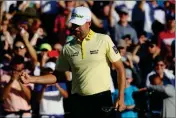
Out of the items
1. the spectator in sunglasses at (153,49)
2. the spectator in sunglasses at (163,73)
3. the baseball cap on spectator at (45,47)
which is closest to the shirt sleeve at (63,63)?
the spectator in sunglasses at (163,73)

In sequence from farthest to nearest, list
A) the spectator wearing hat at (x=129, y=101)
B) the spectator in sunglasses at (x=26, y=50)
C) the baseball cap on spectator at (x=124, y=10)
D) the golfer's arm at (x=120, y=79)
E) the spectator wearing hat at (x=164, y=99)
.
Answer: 1. the baseball cap on spectator at (x=124, y=10)
2. the spectator in sunglasses at (x=26, y=50)
3. the spectator wearing hat at (x=129, y=101)
4. the spectator wearing hat at (x=164, y=99)
5. the golfer's arm at (x=120, y=79)

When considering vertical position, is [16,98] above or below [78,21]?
below

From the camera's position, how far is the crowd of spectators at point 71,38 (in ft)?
32.2

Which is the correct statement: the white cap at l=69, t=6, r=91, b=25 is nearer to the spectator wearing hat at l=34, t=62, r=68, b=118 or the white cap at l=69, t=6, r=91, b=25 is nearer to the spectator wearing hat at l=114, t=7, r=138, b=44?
the spectator wearing hat at l=34, t=62, r=68, b=118

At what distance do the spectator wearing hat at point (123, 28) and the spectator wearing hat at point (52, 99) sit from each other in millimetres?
2370

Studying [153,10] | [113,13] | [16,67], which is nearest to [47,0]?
[113,13]

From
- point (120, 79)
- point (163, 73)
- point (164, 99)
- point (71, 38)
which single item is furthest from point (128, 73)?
point (120, 79)

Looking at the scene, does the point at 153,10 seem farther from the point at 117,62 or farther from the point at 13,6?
the point at 117,62

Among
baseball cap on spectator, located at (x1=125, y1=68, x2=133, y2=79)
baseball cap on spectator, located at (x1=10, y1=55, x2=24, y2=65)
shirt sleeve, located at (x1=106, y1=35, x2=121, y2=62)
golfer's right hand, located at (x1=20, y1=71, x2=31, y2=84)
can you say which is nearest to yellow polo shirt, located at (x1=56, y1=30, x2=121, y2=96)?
shirt sleeve, located at (x1=106, y1=35, x2=121, y2=62)

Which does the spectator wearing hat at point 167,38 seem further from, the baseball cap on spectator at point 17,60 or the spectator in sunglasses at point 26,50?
the baseball cap on spectator at point 17,60

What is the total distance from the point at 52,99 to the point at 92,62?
346 centimetres

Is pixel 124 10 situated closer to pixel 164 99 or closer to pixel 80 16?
pixel 164 99

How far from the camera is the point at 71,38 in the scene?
886 cm

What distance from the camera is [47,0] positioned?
42.3ft
